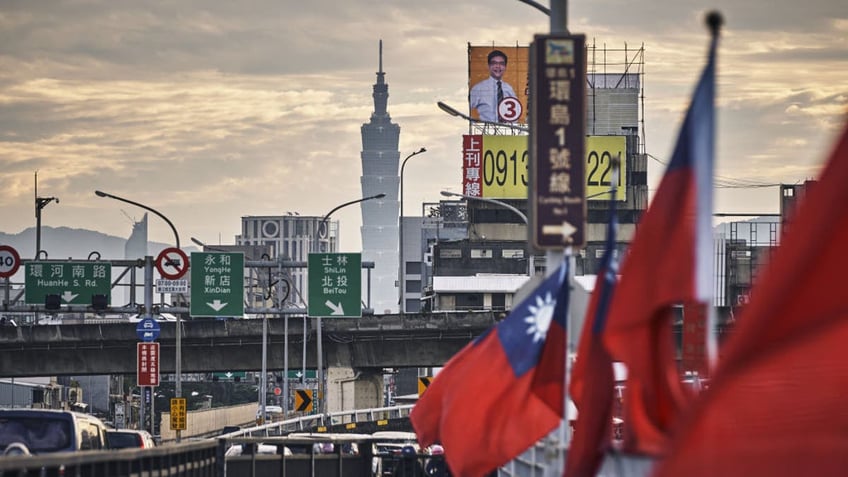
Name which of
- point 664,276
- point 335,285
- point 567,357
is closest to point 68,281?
point 335,285

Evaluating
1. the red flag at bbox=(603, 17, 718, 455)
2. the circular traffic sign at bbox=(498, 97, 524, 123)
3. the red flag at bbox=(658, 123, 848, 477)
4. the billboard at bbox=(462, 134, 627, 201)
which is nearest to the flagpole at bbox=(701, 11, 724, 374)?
the red flag at bbox=(603, 17, 718, 455)

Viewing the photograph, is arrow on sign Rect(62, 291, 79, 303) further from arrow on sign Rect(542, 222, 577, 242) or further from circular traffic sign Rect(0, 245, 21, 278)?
arrow on sign Rect(542, 222, 577, 242)

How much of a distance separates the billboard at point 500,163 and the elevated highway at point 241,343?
44.7m

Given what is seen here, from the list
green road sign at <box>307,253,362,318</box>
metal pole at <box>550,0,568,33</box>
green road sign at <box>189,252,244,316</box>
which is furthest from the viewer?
green road sign at <box>307,253,362,318</box>

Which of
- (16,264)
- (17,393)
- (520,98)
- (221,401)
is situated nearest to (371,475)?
(16,264)

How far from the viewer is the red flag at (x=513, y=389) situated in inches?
627

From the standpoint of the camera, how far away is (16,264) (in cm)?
6384

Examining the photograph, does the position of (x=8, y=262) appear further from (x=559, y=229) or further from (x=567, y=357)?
(x=567, y=357)

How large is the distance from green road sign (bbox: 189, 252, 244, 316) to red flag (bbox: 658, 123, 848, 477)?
56.1 meters

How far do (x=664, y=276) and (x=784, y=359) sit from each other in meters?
3.27

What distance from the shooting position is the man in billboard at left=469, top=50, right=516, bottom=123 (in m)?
123

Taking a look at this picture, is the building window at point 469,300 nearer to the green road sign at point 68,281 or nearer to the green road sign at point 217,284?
the green road sign at point 217,284

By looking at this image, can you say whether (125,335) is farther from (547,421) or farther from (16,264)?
(547,421)

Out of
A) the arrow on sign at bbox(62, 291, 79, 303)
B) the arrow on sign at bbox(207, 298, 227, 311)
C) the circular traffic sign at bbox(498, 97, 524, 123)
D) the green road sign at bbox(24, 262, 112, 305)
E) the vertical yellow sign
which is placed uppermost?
the circular traffic sign at bbox(498, 97, 524, 123)
